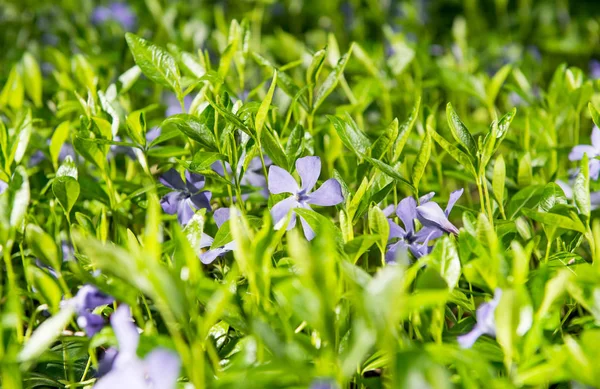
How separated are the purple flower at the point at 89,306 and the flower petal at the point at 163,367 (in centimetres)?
23

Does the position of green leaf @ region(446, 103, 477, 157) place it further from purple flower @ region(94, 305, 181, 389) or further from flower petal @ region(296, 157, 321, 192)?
purple flower @ region(94, 305, 181, 389)

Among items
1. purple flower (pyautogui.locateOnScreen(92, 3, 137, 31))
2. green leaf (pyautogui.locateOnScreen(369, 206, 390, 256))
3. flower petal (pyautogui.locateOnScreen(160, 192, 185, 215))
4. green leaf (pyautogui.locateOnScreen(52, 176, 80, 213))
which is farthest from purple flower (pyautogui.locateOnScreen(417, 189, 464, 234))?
purple flower (pyautogui.locateOnScreen(92, 3, 137, 31))

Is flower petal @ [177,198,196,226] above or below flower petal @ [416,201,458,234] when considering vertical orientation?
below

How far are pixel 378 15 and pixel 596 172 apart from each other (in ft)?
5.39

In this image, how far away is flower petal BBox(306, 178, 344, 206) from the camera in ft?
3.48

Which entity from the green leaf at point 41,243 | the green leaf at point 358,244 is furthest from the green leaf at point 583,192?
the green leaf at point 41,243

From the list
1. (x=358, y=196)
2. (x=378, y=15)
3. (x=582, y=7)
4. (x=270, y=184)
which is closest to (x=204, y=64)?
(x=270, y=184)

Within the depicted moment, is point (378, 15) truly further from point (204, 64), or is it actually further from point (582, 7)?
point (204, 64)

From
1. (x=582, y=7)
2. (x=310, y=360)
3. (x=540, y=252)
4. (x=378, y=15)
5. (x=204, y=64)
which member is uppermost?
(x=204, y=64)

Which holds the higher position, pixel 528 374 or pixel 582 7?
pixel 528 374

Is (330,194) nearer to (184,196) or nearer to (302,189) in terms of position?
(302,189)

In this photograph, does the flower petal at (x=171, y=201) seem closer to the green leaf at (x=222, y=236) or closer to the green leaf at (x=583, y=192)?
the green leaf at (x=222, y=236)

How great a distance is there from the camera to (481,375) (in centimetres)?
75

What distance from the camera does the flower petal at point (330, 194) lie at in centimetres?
106
